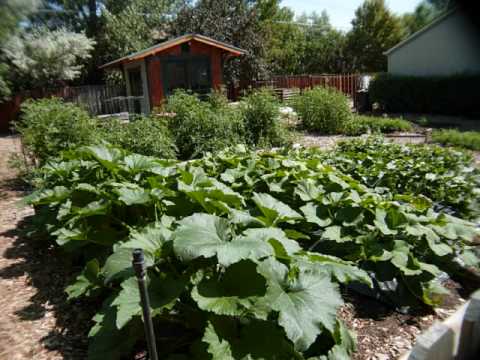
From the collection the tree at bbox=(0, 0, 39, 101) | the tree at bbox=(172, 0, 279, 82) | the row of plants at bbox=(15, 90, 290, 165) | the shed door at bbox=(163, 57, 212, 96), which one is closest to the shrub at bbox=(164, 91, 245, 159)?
the row of plants at bbox=(15, 90, 290, 165)

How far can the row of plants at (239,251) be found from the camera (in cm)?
173

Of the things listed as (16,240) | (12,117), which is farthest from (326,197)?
(12,117)

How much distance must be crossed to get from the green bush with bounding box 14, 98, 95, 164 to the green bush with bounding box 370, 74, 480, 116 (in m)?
12.5

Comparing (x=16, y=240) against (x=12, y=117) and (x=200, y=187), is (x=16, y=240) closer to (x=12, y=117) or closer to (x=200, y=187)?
(x=200, y=187)

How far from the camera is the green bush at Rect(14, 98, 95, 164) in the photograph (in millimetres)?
6355

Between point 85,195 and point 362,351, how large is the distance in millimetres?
2428

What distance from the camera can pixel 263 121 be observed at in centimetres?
945

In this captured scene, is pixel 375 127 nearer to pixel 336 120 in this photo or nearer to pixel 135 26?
pixel 336 120

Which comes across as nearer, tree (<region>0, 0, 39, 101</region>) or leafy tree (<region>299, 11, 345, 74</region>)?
tree (<region>0, 0, 39, 101</region>)

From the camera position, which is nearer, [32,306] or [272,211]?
[272,211]

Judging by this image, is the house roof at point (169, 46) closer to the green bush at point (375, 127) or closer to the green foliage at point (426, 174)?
the green bush at point (375, 127)

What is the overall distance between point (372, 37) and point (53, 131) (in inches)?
1324

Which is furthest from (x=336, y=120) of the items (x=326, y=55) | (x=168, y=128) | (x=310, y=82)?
(x=326, y=55)

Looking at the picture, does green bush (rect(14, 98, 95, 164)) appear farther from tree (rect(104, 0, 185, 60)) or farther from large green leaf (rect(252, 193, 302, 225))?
tree (rect(104, 0, 185, 60))
